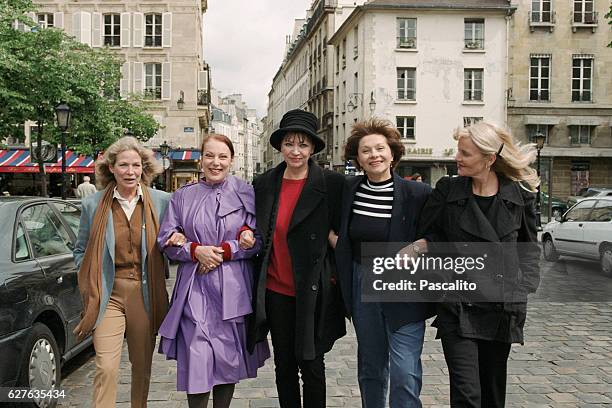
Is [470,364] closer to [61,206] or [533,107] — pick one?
[61,206]

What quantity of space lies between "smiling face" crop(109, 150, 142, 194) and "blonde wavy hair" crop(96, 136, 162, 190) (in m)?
0.04

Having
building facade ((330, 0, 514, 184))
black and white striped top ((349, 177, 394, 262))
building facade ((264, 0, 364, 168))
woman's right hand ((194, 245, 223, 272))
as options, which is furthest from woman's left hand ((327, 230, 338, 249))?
building facade ((264, 0, 364, 168))

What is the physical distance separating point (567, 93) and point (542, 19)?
501 cm

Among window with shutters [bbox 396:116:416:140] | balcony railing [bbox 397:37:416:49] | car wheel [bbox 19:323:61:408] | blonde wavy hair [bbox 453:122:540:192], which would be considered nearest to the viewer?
blonde wavy hair [bbox 453:122:540:192]

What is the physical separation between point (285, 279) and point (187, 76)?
37.8 m

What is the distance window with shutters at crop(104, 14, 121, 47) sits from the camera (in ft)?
130

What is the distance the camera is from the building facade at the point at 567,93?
3784 cm

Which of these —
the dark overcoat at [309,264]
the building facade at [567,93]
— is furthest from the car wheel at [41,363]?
the building facade at [567,93]

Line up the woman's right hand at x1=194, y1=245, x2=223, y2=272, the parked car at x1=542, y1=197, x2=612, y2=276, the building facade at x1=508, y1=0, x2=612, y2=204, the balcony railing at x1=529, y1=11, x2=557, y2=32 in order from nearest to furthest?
the woman's right hand at x1=194, y1=245, x2=223, y2=272
the parked car at x1=542, y1=197, x2=612, y2=276
the building facade at x1=508, y1=0, x2=612, y2=204
the balcony railing at x1=529, y1=11, x2=557, y2=32

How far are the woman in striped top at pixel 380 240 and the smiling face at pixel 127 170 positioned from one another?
54.3 inches

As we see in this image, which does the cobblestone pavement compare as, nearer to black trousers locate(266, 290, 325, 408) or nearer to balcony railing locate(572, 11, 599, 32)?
black trousers locate(266, 290, 325, 408)

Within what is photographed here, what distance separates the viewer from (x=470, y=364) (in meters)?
3.26

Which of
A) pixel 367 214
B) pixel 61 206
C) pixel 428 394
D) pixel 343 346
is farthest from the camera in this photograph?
pixel 343 346

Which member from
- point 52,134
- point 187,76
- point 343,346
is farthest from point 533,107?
Answer: point 343,346
